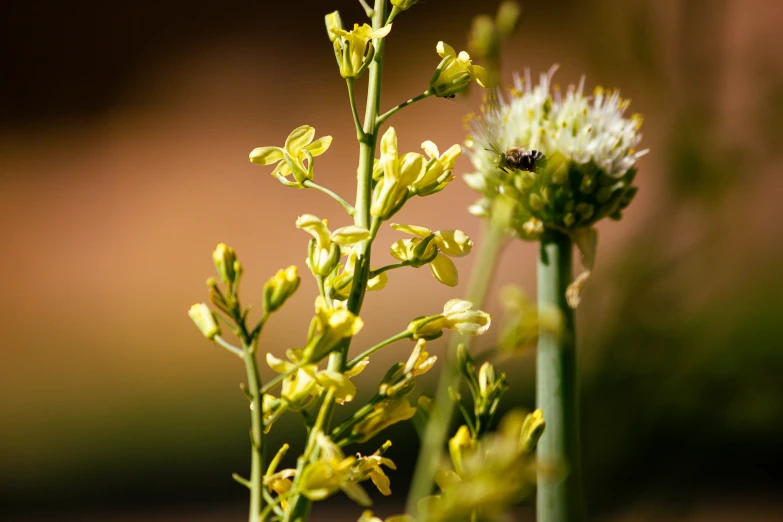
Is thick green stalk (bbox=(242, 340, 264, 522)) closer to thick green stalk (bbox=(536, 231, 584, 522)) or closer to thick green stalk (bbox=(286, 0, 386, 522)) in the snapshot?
thick green stalk (bbox=(286, 0, 386, 522))

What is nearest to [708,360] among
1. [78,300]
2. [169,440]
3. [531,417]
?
[531,417]

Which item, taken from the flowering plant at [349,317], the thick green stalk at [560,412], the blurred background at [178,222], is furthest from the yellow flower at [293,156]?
the blurred background at [178,222]

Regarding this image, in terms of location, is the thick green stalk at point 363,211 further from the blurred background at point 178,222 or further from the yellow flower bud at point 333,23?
the blurred background at point 178,222

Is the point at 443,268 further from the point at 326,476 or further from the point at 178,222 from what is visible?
the point at 178,222

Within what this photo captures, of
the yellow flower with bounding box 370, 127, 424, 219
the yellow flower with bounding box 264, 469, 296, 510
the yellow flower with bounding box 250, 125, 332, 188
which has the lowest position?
the yellow flower with bounding box 264, 469, 296, 510

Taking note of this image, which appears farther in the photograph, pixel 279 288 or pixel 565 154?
pixel 565 154

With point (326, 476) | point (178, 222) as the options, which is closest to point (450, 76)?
point (326, 476)

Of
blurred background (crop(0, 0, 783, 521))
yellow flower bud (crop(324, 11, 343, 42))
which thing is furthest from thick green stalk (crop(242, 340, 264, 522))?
blurred background (crop(0, 0, 783, 521))
